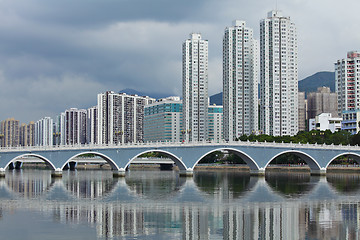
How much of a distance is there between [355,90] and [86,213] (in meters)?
108

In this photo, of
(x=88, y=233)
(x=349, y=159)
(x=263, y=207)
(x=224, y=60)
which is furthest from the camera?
(x=224, y=60)

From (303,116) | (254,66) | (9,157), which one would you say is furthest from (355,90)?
(9,157)

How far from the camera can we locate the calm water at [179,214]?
26.2 meters

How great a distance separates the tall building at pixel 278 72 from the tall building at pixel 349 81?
2279 cm

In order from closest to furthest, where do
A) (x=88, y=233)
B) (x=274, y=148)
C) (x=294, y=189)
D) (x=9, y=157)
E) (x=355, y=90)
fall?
1. (x=88, y=233)
2. (x=294, y=189)
3. (x=9, y=157)
4. (x=274, y=148)
5. (x=355, y=90)

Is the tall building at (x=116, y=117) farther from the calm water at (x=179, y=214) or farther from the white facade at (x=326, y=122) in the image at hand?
the calm water at (x=179, y=214)

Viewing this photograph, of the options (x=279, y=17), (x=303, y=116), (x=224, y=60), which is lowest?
(x=303, y=116)

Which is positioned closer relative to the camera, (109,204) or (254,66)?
(109,204)

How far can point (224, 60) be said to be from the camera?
118 meters

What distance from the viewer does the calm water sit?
26.2 m

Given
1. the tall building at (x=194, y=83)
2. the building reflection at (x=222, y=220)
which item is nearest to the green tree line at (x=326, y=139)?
the tall building at (x=194, y=83)

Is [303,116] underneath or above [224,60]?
underneath

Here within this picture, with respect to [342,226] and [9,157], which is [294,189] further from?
[9,157]

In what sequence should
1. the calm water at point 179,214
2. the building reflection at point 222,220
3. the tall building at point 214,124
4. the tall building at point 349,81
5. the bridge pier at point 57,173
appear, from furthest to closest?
1. the tall building at point 214,124
2. the tall building at point 349,81
3. the bridge pier at point 57,173
4. the calm water at point 179,214
5. the building reflection at point 222,220
